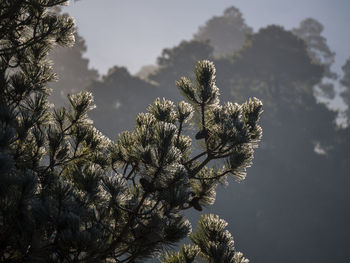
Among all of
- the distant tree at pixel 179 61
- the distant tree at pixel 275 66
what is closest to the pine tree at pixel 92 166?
the distant tree at pixel 179 61

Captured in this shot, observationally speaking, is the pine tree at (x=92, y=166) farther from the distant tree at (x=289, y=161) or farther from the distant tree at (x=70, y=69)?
the distant tree at (x=70, y=69)

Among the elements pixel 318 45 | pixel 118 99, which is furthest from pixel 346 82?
pixel 118 99

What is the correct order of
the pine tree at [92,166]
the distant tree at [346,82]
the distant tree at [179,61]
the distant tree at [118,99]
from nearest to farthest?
the pine tree at [92,166] → the distant tree at [118,99] → the distant tree at [179,61] → the distant tree at [346,82]

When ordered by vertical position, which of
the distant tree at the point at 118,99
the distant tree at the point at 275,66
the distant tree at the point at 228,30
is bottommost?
the distant tree at the point at 118,99

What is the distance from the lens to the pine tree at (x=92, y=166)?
6.34 feet

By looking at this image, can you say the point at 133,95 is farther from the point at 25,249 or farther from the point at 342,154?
the point at 25,249

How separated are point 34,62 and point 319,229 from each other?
97.9 ft

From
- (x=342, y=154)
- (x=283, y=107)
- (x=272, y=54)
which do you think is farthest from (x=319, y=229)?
(x=272, y=54)

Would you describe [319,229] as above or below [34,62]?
above

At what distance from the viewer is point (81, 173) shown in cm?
218

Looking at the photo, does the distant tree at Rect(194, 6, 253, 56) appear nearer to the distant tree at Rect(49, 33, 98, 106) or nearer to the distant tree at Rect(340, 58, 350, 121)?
the distant tree at Rect(340, 58, 350, 121)

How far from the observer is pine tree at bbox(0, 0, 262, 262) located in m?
1.93

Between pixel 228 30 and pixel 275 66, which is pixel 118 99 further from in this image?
pixel 228 30

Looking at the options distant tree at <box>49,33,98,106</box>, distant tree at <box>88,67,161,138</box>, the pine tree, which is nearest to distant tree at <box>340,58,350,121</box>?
distant tree at <box>88,67,161,138</box>
